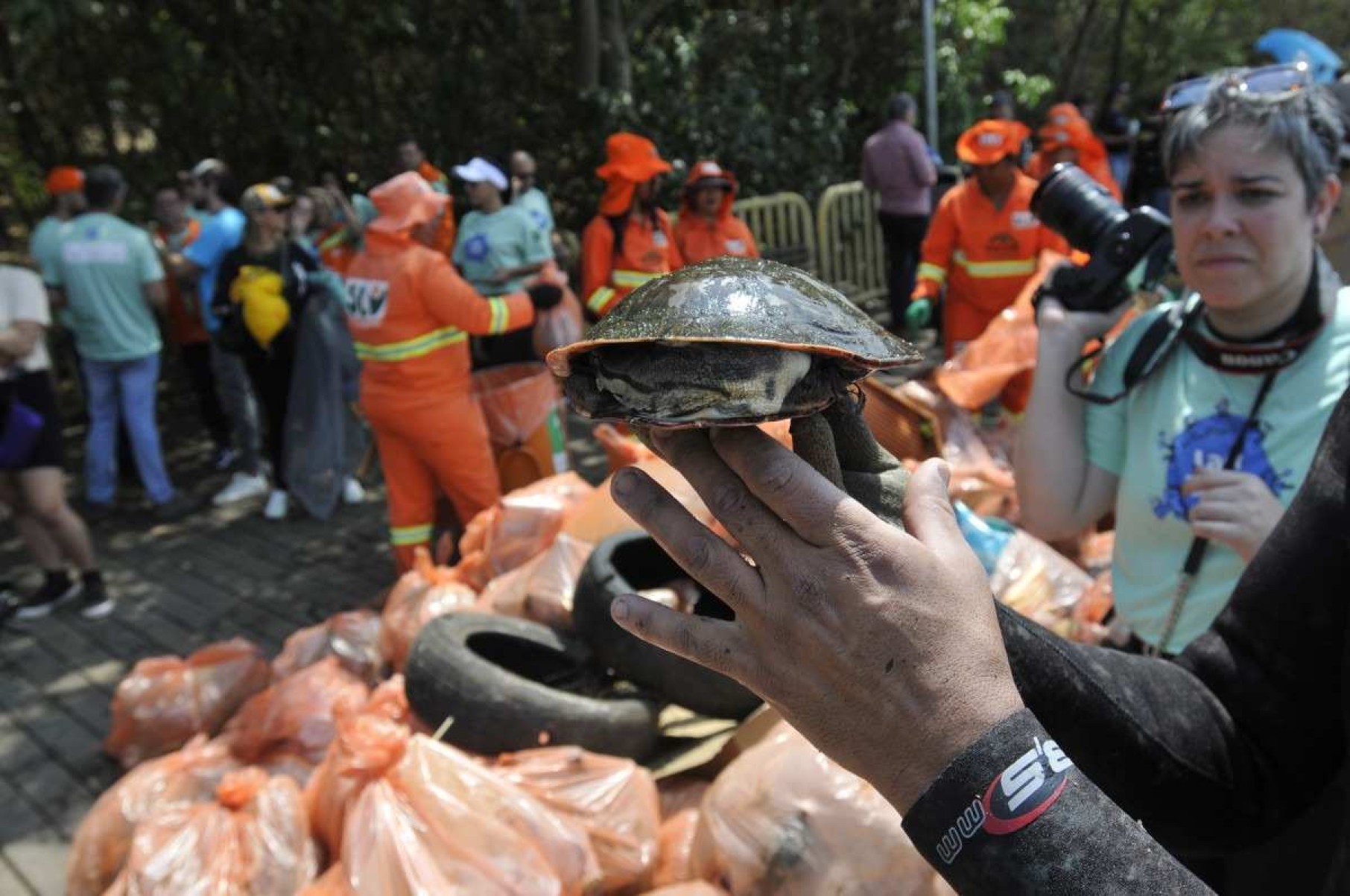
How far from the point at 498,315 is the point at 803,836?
10.3 feet

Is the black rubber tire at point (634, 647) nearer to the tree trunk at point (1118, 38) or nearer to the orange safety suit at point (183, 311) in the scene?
the orange safety suit at point (183, 311)

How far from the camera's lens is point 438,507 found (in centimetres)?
521

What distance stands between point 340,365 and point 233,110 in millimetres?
5419

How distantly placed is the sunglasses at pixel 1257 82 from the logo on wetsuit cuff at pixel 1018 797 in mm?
1628

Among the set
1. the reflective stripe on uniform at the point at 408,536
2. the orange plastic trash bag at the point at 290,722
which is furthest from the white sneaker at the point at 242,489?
the orange plastic trash bag at the point at 290,722

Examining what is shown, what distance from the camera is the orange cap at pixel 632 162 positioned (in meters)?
5.87

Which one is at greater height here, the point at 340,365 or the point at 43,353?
the point at 43,353

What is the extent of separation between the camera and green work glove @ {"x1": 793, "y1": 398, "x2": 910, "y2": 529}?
1030 mm

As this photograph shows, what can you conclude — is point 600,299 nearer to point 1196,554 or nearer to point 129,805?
point 129,805

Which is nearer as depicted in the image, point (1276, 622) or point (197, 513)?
point (1276, 622)

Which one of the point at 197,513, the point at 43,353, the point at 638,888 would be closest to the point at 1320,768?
the point at 638,888

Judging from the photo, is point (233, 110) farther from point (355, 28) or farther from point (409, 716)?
point (409, 716)

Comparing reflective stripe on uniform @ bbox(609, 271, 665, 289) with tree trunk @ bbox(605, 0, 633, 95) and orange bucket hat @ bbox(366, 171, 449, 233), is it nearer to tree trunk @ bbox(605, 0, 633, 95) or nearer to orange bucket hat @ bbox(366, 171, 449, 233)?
orange bucket hat @ bbox(366, 171, 449, 233)

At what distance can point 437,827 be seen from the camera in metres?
2.07
